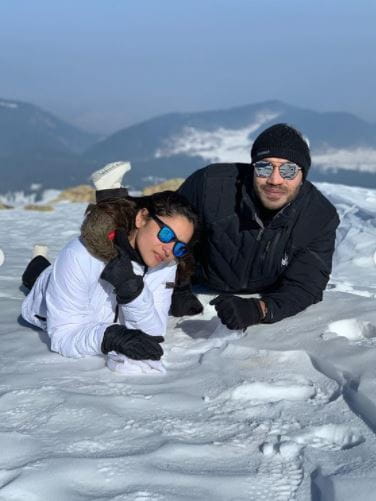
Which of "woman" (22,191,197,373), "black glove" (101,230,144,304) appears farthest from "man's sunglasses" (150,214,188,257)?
"black glove" (101,230,144,304)

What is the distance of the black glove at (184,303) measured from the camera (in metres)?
3.62

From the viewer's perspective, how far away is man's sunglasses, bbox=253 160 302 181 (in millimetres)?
3301

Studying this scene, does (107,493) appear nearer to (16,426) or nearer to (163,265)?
(16,426)

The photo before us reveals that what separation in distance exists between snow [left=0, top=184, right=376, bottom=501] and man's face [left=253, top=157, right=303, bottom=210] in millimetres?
630

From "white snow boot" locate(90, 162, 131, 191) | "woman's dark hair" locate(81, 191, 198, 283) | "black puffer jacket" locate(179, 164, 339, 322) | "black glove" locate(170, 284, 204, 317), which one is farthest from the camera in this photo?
"white snow boot" locate(90, 162, 131, 191)

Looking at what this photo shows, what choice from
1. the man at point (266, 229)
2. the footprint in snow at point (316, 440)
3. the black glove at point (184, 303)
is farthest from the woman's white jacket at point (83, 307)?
the footprint in snow at point (316, 440)

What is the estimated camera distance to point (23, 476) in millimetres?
1777

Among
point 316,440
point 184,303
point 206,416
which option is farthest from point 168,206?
point 316,440

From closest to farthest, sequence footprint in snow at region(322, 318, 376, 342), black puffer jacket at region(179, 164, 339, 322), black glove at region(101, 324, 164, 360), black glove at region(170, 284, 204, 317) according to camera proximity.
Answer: black glove at region(101, 324, 164, 360)
footprint in snow at region(322, 318, 376, 342)
black puffer jacket at region(179, 164, 339, 322)
black glove at region(170, 284, 204, 317)

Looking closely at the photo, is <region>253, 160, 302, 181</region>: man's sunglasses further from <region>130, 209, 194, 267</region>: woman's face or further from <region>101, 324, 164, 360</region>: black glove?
<region>101, 324, 164, 360</region>: black glove

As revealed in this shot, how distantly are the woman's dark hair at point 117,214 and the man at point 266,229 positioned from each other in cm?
53

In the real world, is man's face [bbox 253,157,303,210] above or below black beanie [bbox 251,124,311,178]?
below

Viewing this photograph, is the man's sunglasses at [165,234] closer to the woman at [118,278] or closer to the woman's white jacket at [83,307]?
the woman at [118,278]

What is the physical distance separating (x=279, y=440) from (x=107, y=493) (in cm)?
63
